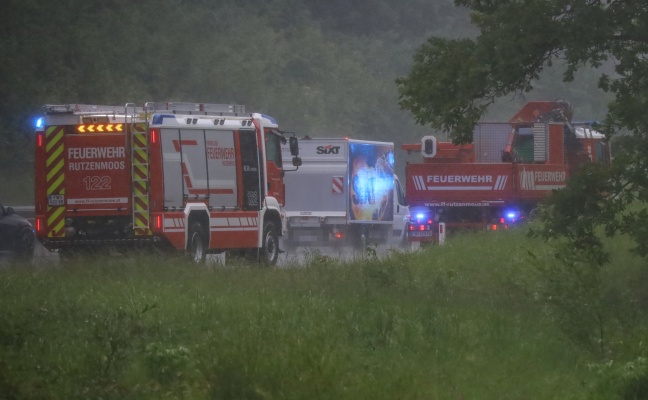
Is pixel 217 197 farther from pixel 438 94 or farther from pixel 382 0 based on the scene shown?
pixel 382 0

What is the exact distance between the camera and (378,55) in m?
69.8

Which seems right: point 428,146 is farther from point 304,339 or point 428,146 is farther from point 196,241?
point 304,339

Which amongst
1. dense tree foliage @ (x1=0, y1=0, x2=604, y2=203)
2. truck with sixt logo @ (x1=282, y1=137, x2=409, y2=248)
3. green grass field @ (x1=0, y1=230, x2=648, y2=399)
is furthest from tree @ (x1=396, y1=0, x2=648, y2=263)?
dense tree foliage @ (x1=0, y1=0, x2=604, y2=203)

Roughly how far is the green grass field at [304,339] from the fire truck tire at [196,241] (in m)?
5.09

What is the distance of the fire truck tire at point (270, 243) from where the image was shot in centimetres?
2272

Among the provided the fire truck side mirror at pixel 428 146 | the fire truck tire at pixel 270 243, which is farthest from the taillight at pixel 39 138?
the fire truck side mirror at pixel 428 146

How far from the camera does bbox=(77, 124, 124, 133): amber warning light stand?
2012 cm

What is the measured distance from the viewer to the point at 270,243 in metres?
23.1

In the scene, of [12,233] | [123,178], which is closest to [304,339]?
[123,178]

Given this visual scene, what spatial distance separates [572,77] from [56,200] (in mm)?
10152

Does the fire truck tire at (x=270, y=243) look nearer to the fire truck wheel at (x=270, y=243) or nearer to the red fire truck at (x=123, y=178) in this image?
the fire truck wheel at (x=270, y=243)

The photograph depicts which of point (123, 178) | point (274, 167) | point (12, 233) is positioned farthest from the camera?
point (12, 233)

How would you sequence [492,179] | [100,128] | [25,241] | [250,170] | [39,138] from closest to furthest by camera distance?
[100,128] → [39,138] → [250,170] → [25,241] → [492,179]

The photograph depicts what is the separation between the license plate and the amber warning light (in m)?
1.23
